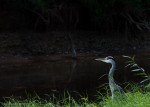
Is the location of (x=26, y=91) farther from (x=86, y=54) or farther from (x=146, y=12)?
(x=146, y=12)

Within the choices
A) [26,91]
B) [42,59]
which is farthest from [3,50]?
[26,91]

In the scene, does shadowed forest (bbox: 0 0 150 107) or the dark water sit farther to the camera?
shadowed forest (bbox: 0 0 150 107)

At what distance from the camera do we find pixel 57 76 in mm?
17734

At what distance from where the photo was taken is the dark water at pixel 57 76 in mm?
14995

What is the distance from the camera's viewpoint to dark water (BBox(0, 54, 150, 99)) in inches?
590

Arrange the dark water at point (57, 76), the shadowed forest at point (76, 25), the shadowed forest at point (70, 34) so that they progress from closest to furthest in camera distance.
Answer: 1. the dark water at point (57, 76)
2. the shadowed forest at point (70, 34)
3. the shadowed forest at point (76, 25)

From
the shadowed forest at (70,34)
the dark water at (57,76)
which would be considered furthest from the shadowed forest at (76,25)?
the dark water at (57,76)

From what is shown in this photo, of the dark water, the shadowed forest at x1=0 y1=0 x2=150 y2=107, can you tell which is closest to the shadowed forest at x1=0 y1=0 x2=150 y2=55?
the shadowed forest at x1=0 y1=0 x2=150 y2=107

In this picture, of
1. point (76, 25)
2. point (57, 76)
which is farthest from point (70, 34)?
point (57, 76)

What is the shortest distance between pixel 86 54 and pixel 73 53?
0.67 metres

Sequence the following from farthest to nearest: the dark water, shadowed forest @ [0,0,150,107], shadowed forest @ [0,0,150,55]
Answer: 1. shadowed forest @ [0,0,150,55]
2. shadowed forest @ [0,0,150,107]
3. the dark water

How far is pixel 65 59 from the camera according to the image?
71.5 ft

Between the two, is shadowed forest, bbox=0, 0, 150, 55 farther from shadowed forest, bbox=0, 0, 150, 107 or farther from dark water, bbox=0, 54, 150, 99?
dark water, bbox=0, 54, 150, 99

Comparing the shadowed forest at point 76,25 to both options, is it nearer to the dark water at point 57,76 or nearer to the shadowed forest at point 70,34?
the shadowed forest at point 70,34
